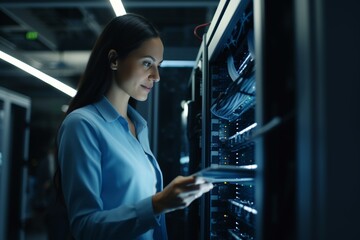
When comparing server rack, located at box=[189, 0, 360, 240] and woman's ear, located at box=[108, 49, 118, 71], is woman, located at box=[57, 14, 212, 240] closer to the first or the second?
woman's ear, located at box=[108, 49, 118, 71]

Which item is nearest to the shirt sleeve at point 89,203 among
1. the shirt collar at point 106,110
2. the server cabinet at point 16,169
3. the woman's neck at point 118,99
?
the shirt collar at point 106,110

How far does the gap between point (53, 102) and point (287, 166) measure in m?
11.2

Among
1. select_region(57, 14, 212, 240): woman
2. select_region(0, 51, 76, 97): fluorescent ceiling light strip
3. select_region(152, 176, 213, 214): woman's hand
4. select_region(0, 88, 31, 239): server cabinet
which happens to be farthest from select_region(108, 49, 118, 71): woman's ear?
select_region(0, 88, 31, 239): server cabinet

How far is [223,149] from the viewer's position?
1.74 metres

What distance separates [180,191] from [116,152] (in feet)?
1.11

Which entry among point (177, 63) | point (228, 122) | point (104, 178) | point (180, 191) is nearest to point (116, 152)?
point (104, 178)

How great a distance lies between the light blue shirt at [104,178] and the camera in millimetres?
1178

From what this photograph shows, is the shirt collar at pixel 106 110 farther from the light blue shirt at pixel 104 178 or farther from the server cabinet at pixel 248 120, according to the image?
the server cabinet at pixel 248 120

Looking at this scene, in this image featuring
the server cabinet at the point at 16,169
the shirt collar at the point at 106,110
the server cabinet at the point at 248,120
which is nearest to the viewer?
the server cabinet at the point at 248,120

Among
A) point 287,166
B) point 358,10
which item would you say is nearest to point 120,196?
point 287,166

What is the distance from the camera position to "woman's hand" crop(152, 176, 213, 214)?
42.0 inches

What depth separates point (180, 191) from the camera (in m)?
1.07

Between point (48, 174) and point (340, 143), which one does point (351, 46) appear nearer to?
point (340, 143)

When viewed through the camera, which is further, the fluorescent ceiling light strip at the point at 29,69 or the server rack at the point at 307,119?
the fluorescent ceiling light strip at the point at 29,69
